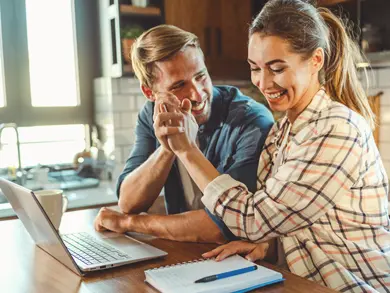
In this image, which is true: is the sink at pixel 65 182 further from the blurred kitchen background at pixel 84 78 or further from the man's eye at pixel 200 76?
the man's eye at pixel 200 76

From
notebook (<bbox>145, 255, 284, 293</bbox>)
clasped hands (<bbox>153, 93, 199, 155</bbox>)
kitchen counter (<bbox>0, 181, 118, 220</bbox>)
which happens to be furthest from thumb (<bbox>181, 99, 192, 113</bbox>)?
kitchen counter (<bbox>0, 181, 118, 220</bbox>)

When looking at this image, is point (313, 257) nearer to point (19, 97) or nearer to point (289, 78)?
point (289, 78)

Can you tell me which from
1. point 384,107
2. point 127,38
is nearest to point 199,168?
point 127,38

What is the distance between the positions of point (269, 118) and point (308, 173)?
486 mm

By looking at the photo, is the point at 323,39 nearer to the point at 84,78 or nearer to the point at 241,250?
the point at 241,250

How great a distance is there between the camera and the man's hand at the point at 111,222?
1354 millimetres

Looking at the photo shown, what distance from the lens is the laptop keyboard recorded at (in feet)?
3.55

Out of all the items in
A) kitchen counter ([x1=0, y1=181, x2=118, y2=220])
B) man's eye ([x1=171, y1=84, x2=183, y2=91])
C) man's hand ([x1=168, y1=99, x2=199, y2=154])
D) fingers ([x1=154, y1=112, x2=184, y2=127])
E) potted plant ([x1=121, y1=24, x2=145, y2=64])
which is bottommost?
kitchen counter ([x1=0, y1=181, x2=118, y2=220])

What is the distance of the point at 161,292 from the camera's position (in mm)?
897

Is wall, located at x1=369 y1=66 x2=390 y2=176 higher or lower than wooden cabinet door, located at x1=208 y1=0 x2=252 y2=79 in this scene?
lower

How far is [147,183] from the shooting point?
1.51 metres

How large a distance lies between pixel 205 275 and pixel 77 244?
423 mm

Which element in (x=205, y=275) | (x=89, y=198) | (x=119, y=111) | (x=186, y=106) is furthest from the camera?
(x=119, y=111)

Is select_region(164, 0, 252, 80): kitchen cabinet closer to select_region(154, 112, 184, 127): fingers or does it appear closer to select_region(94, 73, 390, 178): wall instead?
select_region(94, 73, 390, 178): wall
